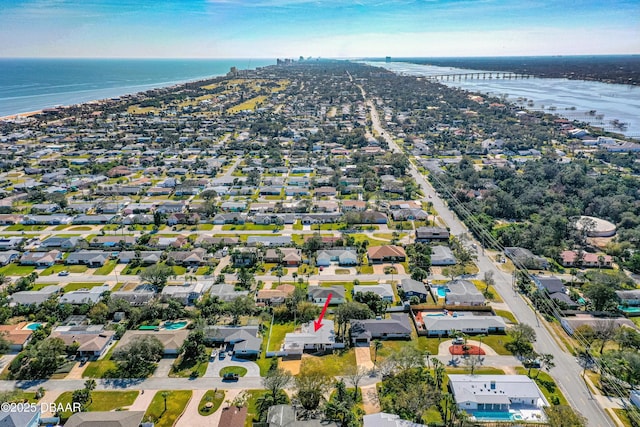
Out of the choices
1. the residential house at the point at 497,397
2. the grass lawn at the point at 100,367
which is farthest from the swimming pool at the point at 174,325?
the residential house at the point at 497,397

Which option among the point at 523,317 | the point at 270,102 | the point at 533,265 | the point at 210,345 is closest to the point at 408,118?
the point at 270,102

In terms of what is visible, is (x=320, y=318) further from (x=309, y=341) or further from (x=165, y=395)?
(x=165, y=395)

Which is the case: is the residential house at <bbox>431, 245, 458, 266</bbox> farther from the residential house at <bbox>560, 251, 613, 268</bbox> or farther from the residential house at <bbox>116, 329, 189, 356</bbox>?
the residential house at <bbox>116, 329, 189, 356</bbox>

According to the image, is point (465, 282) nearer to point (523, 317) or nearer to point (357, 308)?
point (523, 317)

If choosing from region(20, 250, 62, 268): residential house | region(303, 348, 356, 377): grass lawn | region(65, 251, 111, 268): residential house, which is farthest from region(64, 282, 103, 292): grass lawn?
region(303, 348, 356, 377): grass lawn

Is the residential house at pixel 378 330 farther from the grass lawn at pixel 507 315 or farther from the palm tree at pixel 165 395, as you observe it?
the palm tree at pixel 165 395

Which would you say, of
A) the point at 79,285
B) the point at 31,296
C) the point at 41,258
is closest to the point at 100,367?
the point at 31,296
